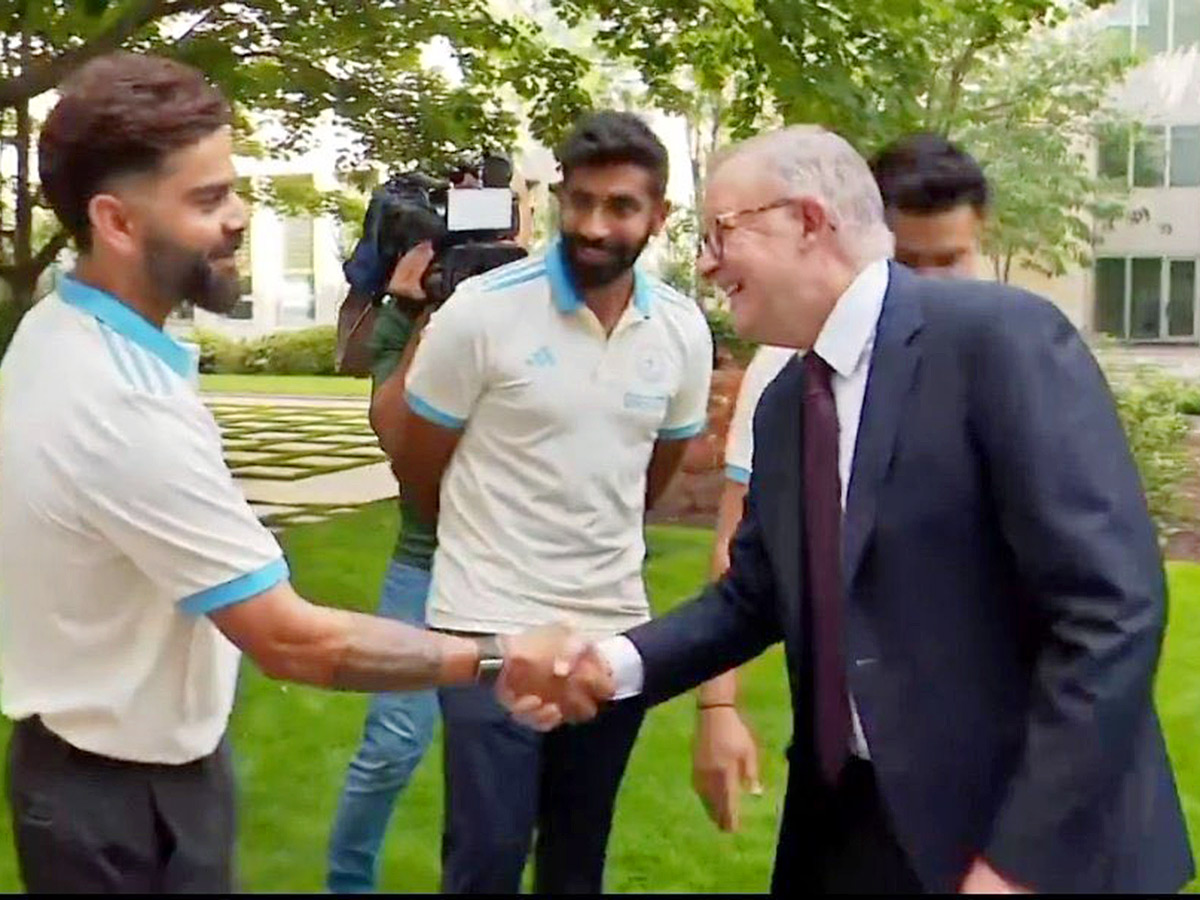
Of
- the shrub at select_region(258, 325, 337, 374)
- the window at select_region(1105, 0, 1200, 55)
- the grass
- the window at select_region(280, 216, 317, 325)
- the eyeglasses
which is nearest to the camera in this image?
the eyeglasses

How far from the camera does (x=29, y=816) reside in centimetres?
248

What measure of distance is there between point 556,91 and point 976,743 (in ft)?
33.7

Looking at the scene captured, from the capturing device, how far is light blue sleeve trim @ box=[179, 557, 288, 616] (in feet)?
7.80

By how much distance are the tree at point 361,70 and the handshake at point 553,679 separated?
24.1ft

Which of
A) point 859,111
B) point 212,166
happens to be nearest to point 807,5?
point 859,111

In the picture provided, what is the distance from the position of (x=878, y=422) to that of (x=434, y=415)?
5.05 feet

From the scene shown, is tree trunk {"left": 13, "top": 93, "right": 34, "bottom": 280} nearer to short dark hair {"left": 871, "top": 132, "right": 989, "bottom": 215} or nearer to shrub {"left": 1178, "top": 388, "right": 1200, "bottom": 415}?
short dark hair {"left": 871, "top": 132, "right": 989, "bottom": 215}

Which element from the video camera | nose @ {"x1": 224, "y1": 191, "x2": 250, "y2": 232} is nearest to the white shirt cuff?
nose @ {"x1": 224, "y1": 191, "x2": 250, "y2": 232}

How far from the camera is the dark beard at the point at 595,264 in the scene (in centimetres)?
369

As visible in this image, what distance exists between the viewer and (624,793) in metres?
6.00

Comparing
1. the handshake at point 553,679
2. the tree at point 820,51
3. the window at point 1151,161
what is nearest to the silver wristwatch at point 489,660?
the handshake at point 553,679

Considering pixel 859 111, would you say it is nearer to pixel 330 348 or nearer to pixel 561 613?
pixel 561 613

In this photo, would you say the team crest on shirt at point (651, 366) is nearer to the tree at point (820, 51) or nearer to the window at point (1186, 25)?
the tree at point (820, 51)

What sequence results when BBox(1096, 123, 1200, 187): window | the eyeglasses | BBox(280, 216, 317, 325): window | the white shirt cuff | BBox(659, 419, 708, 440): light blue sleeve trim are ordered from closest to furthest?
the eyeglasses < the white shirt cuff < BBox(659, 419, 708, 440): light blue sleeve trim < BBox(1096, 123, 1200, 187): window < BBox(280, 216, 317, 325): window
